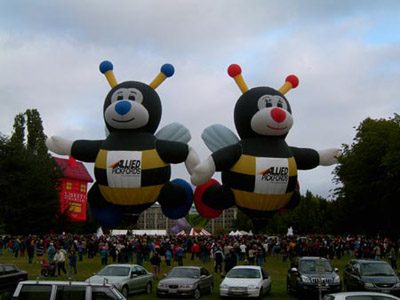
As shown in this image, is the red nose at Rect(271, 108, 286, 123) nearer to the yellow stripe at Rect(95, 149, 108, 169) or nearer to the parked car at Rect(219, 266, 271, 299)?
the parked car at Rect(219, 266, 271, 299)

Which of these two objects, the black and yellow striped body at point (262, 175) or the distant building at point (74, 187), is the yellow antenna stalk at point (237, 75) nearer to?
the black and yellow striped body at point (262, 175)

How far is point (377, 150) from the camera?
116 ft

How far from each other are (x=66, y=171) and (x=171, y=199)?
150ft

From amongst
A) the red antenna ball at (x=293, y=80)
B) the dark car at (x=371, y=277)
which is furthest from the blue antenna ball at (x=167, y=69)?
the dark car at (x=371, y=277)

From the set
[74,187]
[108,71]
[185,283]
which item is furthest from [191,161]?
[74,187]

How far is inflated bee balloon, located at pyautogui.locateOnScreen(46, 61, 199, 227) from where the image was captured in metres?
19.9

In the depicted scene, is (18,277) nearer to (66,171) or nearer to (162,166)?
(162,166)

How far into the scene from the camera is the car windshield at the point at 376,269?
53.5ft

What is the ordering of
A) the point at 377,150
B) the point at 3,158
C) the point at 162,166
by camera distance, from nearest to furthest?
the point at 162,166
the point at 377,150
the point at 3,158

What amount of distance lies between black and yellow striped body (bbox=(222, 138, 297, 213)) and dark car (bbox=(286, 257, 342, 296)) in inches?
132

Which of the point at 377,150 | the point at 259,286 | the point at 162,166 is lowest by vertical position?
the point at 259,286

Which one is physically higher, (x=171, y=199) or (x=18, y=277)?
(x=171, y=199)

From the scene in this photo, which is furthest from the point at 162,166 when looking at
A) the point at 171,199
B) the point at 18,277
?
the point at 18,277

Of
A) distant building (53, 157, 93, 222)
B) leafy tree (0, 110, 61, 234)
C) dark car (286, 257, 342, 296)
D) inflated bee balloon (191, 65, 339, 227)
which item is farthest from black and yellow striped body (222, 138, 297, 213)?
distant building (53, 157, 93, 222)
